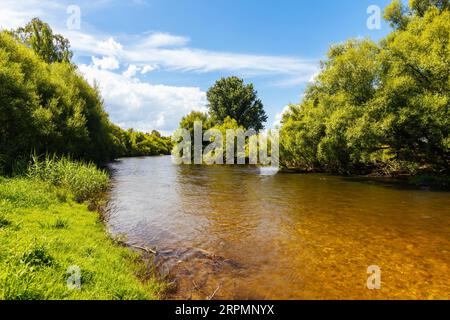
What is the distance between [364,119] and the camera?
2319 centimetres

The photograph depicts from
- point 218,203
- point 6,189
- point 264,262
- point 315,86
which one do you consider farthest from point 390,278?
point 315,86

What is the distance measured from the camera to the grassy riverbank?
5.02m

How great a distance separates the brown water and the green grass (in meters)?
1.11

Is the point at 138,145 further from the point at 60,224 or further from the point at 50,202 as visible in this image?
the point at 60,224

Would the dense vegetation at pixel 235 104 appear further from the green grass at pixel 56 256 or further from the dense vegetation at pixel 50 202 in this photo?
the green grass at pixel 56 256

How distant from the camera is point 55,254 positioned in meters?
6.59

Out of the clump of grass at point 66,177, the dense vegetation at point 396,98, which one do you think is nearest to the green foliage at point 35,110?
the clump of grass at point 66,177

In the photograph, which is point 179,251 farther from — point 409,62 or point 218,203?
point 409,62

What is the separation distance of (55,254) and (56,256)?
0.11 metres

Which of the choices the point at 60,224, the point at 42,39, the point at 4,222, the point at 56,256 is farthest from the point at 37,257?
the point at 42,39

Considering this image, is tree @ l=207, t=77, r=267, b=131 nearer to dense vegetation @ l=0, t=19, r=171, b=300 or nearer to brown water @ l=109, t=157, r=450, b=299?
dense vegetation @ l=0, t=19, r=171, b=300

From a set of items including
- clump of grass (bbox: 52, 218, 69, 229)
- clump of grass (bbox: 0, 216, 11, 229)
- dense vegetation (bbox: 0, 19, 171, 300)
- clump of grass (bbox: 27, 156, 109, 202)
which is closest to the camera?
dense vegetation (bbox: 0, 19, 171, 300)

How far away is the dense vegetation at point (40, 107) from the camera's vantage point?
1969 centimetres

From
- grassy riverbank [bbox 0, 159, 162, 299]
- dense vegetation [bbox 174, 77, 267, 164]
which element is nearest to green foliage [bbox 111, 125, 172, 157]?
dense vegetation [bbox 174, 77, 267, 164]
